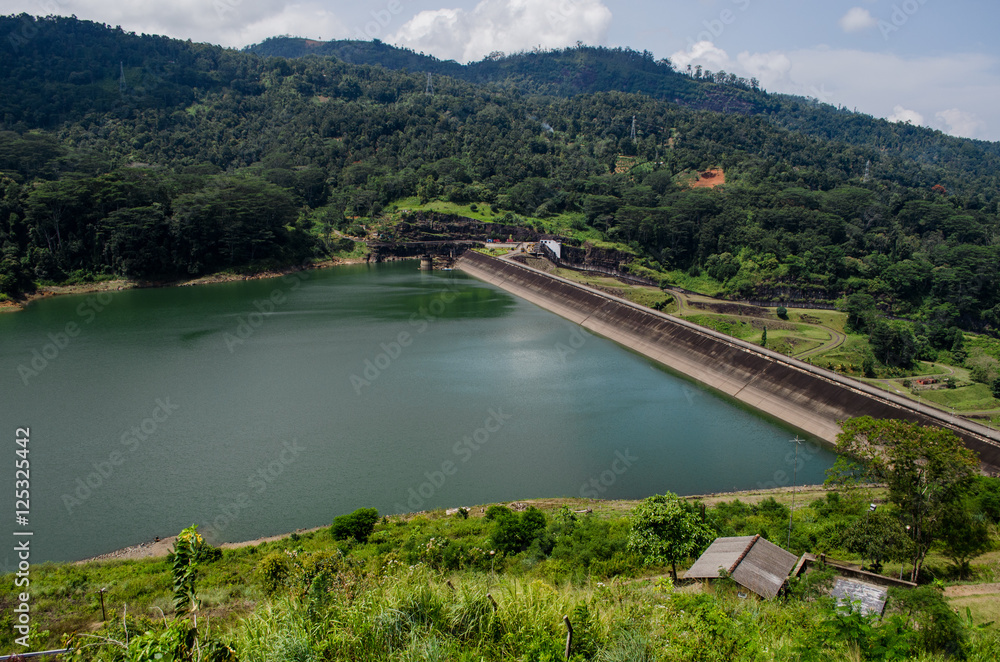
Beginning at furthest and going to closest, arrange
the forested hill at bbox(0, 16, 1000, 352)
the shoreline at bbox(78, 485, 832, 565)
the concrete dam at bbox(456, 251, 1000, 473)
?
the forested hill at bbox(0, 16, 1000, 352) < the concrete dam at bbox(456, 251, 1000, 473) < the shoreline at bbox(78, 485, 832, 565)

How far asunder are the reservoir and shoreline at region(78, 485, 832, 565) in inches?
17.7

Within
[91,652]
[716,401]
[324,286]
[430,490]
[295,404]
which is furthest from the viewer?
[324,286]

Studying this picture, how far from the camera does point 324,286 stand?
53594 mm

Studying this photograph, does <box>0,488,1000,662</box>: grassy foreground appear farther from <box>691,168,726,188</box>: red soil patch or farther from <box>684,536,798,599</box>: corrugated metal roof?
<box>691,168,726,188</box>: red soil patch

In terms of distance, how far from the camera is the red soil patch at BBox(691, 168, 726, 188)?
261 ft

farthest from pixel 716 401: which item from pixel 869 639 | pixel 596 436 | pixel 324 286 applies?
pixel 324 286

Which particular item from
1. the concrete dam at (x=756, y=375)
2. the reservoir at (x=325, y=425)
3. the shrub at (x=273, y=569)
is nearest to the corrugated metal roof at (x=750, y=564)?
the reservoir at (x=325, y=425)

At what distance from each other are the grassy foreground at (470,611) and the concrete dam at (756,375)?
37.6ft

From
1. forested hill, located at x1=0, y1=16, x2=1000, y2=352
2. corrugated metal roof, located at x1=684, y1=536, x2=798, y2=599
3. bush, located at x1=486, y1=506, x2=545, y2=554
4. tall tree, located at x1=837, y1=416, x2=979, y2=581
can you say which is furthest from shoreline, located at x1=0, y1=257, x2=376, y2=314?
tall tree, located at x1=837, y1=416, x2=979, y2=581

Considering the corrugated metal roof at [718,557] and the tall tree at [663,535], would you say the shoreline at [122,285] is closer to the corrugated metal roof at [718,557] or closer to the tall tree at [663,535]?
the tall tree at [663,535]

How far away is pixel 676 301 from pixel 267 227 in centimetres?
3931

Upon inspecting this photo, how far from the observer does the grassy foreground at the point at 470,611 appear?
6402 mm

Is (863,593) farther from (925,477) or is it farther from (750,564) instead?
(925,477)

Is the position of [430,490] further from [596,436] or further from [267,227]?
[267,227]
